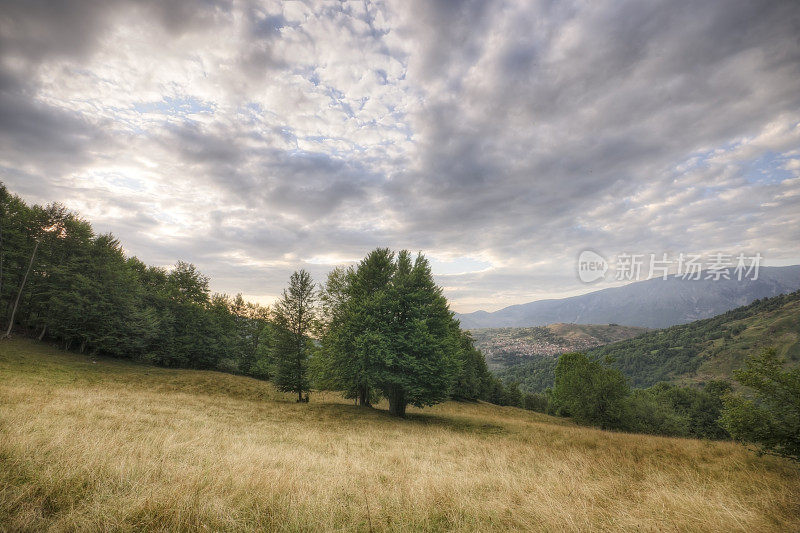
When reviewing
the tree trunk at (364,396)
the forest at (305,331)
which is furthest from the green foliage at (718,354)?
the tree trunk at (364,396)

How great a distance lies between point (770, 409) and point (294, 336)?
28495mm

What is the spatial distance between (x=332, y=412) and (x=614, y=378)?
98.5ft

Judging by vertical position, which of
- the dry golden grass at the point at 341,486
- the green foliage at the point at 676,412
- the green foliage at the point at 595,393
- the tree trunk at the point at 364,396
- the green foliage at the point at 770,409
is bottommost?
the green foliage at the point at 676,412

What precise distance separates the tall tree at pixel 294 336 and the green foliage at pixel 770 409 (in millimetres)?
26483

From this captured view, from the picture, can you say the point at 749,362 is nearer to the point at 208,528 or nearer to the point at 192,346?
the point at 208,528

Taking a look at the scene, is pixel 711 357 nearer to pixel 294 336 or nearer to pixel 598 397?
pixel 598 397

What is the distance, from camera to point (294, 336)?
26875mm

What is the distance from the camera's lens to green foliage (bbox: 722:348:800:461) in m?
8.59

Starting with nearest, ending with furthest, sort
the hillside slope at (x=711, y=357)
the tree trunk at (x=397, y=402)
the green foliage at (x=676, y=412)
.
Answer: the tree trunk at (x=397, y=402)
the green foliage at (x=676, y=412)
the hillside slope at (x=711, y=357)

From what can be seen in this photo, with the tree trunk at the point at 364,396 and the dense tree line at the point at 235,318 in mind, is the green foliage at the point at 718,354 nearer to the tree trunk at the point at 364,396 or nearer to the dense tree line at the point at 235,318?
the tree trunk at the point at 364,396

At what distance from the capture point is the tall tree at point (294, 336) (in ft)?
87.4

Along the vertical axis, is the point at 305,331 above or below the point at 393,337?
below

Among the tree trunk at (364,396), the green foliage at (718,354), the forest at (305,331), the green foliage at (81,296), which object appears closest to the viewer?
the forest at (305,331)

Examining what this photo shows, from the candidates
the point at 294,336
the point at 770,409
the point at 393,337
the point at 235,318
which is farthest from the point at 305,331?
the point at 235,318
